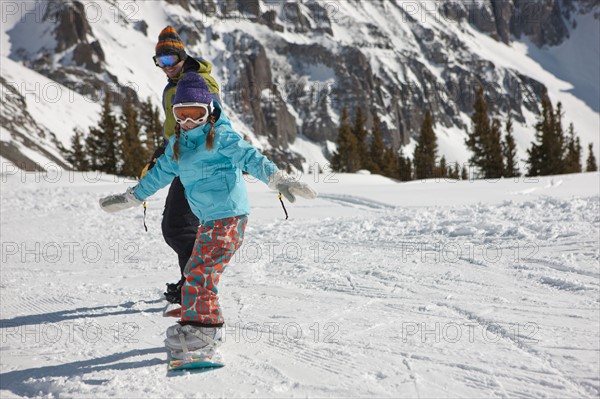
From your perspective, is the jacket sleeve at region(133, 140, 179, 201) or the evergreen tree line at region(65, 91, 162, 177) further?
the evergreen tree line at region(65, 91, 162, 177)

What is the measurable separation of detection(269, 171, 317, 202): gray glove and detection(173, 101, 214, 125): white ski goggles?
1.95 ft

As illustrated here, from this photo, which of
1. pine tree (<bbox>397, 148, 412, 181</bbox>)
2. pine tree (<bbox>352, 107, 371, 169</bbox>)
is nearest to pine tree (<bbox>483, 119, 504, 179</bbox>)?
pine tree (<bbox>352, 107, 371, 169</bbox>)

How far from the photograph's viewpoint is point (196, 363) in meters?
2.75

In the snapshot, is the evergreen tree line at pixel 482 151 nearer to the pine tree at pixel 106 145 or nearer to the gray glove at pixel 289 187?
the pine tree at pixel 106 145

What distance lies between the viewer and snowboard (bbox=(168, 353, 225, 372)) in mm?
2750

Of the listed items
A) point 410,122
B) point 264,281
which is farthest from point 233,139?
point 410,122

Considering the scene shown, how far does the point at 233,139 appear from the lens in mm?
2992

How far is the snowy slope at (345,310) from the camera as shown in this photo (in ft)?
8.46

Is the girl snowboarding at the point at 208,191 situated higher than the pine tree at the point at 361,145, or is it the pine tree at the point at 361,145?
the pine tree at the point at 361,145

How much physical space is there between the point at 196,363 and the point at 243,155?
1.25 m

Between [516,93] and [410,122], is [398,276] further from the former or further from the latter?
[516,93]

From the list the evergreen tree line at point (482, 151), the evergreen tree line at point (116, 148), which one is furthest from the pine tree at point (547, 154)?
the evergreen tree line at point (116, 148)

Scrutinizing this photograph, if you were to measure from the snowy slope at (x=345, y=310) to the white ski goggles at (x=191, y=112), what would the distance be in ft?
4.83

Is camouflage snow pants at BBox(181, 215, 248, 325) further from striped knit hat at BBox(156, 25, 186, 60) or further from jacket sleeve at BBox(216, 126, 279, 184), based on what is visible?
striped knit hat at BBox(156, 25, 186, 60)
